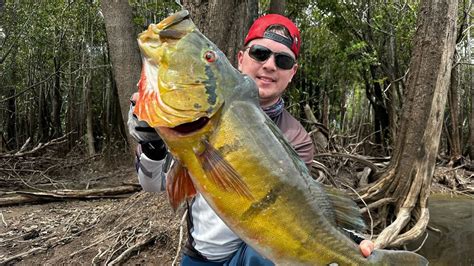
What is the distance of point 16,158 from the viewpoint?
9.43m

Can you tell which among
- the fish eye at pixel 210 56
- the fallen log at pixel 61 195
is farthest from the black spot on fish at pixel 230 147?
the fallen log at pixel 61 195

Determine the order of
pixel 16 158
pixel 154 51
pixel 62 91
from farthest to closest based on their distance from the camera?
pixel 62 91 < pixel 16 158 < pixel 154 51

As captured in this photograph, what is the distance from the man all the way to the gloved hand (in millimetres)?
198

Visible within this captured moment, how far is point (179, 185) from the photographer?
6.23 ft

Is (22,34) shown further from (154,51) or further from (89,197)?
(154,51)

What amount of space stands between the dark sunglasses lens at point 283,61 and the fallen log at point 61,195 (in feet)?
16.5

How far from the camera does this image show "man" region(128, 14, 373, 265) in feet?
8.36

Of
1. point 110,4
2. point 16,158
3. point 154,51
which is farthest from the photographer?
point 16,158

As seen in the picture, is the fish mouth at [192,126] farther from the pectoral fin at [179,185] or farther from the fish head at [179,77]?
the pectoral fin at [179,185]

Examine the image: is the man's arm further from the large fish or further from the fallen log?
the fallen log

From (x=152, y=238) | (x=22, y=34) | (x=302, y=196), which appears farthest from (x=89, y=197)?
(x=22, y=34)

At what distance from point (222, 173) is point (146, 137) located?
0.58 m

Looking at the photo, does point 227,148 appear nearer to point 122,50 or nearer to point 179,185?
point 179,185

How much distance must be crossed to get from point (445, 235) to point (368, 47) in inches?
390
